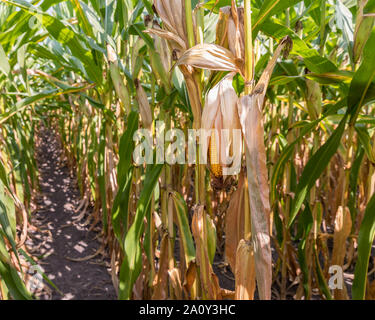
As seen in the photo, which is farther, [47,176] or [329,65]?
[47,176]

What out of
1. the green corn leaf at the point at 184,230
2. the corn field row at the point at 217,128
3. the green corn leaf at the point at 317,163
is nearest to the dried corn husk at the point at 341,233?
the corn field row at the point at 217,128

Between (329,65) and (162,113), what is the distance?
0.31 m

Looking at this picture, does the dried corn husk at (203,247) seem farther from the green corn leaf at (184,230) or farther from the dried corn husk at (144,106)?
the dried corn husk at (144,106)

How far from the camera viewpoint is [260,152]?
28cm

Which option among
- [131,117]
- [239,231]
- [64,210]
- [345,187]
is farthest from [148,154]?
[64,210]

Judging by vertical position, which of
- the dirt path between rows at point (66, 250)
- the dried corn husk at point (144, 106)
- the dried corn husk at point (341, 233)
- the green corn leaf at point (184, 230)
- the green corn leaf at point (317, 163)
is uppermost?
the dried corn husk at point (144, 106)

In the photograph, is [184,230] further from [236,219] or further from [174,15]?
[174,15]

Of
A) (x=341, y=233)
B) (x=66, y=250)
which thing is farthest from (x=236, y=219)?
(x=66, y=250)

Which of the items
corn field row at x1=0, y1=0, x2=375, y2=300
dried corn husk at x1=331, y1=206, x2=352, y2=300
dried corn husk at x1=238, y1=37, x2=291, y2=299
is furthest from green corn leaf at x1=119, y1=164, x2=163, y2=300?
dried corn husk at x1=331, y1=206, x2=352, y2=300

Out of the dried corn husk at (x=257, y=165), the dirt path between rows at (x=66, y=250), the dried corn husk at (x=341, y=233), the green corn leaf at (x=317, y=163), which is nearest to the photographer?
the dried corn husk at (x=257, y=165)

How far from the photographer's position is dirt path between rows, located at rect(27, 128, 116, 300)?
1023 mm

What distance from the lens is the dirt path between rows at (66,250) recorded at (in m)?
1.02
